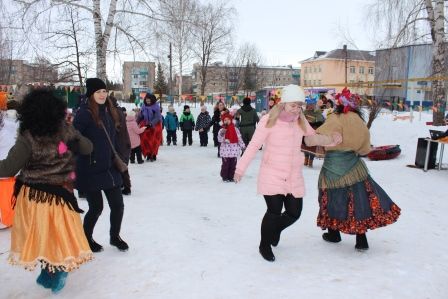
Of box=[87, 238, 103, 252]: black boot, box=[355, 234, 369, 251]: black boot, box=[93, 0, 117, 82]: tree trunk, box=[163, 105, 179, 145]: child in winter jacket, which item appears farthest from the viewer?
box=[163, 105, 179, 145]: child in winter jacket

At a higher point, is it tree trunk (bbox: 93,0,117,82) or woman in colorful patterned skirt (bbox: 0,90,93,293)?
tree trunk (bbox: 93,0,117,82)

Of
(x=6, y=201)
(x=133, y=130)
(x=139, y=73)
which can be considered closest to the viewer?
(x=6, y=201)

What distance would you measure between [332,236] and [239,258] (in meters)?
1.12

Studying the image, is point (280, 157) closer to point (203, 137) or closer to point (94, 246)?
point (94, 246)

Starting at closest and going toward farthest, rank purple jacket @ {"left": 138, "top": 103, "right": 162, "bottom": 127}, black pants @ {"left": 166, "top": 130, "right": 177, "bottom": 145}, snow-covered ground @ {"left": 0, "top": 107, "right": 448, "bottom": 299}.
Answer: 1. snow-covered ground @ {"left": 0, "top": 107, "right": 448, "bottom": 299}
2. purple jacket @ {"left": 138, "top": 103, "right": 162, "bottom": 127}
3. black pants @ {"left": 166, "top": 130, "right": 177, "bottom": 145}

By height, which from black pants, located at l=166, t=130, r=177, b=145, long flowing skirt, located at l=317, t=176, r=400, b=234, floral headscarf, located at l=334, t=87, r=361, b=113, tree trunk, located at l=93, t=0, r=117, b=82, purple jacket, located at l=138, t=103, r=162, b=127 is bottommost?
black pants, located at l=166, t=130, r=177, b=145

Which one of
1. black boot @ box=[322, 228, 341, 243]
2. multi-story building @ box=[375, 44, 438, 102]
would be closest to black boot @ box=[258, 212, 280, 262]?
black boot @ box=[322, 228, 341, 243]

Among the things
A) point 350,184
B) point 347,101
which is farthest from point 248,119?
point 350,184

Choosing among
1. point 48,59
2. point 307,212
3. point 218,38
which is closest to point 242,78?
point 218,38

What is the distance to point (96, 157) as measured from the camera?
12.9 ft

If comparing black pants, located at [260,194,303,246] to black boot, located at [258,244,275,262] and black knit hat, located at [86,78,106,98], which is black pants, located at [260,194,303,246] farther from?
black knit hat, located at [86,78,106,98]

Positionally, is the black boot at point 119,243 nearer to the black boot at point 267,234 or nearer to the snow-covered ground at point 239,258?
the snow-covered ground at point 239,258

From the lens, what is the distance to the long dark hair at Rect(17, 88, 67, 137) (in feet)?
10.1

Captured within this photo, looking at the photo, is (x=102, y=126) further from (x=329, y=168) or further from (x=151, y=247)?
(x=329, y=168)
